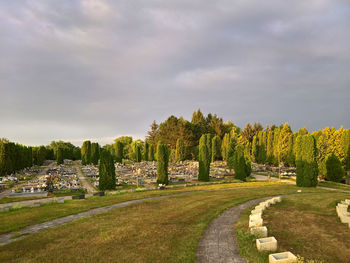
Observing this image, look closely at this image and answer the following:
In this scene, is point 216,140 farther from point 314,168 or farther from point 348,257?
point 348,257

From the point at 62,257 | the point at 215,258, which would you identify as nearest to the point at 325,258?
the point at 215,258

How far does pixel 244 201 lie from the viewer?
1716 centimetres

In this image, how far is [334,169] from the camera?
1438 inches

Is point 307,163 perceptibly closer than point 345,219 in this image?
No

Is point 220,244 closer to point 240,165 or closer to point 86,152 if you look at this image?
point 240,165

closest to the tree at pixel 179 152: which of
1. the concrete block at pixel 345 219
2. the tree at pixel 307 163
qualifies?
the tree at pixel 307 163

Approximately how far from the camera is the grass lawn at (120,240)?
7348 mm

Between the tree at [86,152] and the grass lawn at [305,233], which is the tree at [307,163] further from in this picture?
the tree at [86,152]

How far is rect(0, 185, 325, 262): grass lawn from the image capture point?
7348mm

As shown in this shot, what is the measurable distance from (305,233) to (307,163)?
22.0m

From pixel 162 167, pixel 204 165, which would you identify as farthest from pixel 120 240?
pixel 204 165

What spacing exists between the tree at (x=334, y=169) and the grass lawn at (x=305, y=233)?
28.8 m

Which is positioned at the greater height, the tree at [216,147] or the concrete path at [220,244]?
the tree at [216,147]

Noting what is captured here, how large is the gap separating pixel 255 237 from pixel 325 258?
93.6 inches
